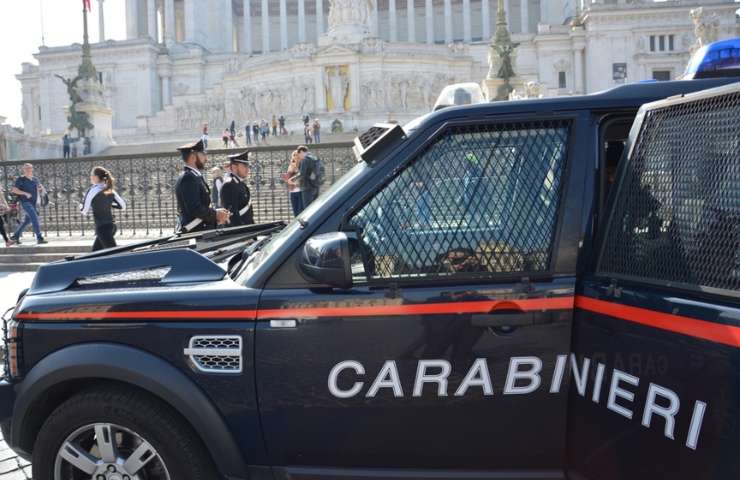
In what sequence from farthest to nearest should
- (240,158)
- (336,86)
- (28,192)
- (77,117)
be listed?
(336,86) < (77,117) < (28,192) < (240,158)

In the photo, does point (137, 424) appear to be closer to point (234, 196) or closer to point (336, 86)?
point (234, 196)

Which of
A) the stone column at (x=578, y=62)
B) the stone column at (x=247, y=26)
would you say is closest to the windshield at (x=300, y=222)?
the stone column at (x=578, y=62)

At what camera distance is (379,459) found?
2.62 meters


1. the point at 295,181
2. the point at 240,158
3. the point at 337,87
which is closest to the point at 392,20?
the point at 337,87

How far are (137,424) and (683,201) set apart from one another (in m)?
2.22

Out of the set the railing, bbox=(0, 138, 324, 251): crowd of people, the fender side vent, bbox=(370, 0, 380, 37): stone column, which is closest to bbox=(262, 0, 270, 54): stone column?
bbox=(370, 0, 380, 37): stone column

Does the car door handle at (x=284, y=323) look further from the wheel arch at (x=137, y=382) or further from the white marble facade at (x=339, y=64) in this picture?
the white marble facade at (x=339, y=64)

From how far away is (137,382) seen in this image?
2.72 metres

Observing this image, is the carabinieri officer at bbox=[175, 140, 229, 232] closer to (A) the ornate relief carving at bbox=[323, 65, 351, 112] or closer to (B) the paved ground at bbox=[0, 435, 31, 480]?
(B) the paved ground at bbox=[0, 435, 31, 480]

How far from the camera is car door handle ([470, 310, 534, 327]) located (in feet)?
8.24

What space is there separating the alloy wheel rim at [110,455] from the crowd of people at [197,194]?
13.6 ft

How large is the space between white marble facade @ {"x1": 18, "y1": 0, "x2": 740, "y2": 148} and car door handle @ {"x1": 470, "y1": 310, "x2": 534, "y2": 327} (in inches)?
1705

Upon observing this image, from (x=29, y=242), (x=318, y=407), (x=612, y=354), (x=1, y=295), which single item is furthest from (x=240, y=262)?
(x=29, y=242)

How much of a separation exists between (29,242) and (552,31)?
55225 millimetres
